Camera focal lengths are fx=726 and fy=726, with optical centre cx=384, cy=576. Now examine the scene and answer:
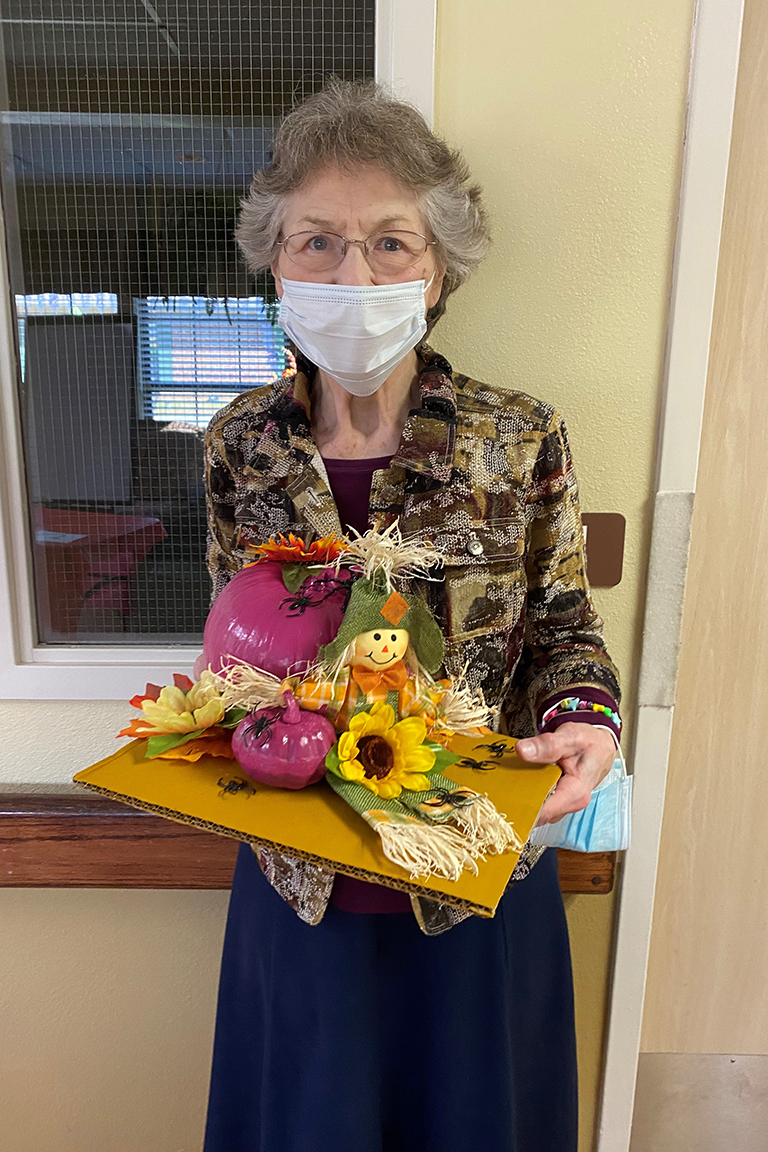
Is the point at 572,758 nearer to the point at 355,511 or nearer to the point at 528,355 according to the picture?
the point at 355,511

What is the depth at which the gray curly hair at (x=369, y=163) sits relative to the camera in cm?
78

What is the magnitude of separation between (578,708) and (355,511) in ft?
Answer: 1.11

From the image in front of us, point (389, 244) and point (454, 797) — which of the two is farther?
point (389, 244)

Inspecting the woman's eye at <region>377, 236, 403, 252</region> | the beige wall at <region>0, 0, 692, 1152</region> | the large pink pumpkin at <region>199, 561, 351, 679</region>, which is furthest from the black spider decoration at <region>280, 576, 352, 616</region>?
the beige wall at <region>0, 0, 692, 1152</region>

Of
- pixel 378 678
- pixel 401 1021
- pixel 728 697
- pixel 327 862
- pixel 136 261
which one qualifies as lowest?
pixel 401 1021

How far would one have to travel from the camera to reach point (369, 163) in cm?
78

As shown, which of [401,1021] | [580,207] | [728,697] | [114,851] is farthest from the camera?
[728,697]

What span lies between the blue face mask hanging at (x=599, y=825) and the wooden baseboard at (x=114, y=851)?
15.5 inches

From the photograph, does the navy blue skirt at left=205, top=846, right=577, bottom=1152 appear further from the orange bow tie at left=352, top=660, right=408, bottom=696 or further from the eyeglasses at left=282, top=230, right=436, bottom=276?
the eyeglasses at left=282, top=230, right=436, bottom=276

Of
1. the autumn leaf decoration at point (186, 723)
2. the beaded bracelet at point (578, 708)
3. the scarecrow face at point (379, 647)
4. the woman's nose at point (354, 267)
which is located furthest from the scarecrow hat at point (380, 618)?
the woman's nose at point (354, 267)

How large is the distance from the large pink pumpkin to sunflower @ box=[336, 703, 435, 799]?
2.8 inches

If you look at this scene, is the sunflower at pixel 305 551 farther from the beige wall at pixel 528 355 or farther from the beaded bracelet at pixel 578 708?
the beige wall at pixel 528 355

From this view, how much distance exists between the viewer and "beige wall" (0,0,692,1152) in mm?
960

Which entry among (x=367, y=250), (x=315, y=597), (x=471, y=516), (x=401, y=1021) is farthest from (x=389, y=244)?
(x=401, y=1021)
